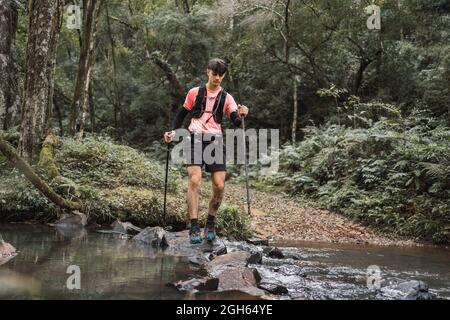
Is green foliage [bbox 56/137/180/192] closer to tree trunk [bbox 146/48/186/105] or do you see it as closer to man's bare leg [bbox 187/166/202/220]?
man's bare leg [bbox 187/166/202/220]

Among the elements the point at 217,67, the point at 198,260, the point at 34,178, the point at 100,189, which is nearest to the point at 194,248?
the point at 198,260

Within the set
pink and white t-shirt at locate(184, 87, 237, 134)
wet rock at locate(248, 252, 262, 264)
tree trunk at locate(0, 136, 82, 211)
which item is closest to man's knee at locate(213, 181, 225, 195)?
pink and white t-shirt at locate(184, 87, 237, 134)

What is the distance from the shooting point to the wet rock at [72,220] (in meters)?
8.23

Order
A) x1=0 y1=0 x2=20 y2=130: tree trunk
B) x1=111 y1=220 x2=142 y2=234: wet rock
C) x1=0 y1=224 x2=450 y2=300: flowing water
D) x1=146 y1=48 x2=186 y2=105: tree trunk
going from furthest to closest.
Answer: x1=146 y1=48 x2=186 y2=105: tree trunk → x1=0 y1=0 x2=20 y2=130: tree trunk → x1=111 y1=220 x2=142 y2=234: wet rock → x1=0 y1=224 x2=450 y2=300: flowing water

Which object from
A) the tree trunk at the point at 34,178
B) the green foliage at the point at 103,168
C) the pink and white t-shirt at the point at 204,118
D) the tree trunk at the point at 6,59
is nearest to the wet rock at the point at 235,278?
the pink and white t-shirt at the point at 204,118

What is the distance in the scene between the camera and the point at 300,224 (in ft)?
35.6

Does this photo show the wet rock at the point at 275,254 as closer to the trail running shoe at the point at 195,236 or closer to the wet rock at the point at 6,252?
the trail running shoe at the point at 195,236

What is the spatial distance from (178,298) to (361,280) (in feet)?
7.88

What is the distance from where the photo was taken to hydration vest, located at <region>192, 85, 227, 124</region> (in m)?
6.76

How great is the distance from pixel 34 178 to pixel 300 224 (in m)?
5.92

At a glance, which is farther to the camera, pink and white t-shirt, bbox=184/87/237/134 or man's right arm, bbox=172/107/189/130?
man's right arm, bbox=172/107/189/130

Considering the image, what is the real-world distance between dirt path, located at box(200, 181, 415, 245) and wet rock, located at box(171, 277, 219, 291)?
4.52 m

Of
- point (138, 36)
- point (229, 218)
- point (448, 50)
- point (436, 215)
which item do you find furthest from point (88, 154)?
point (138, 36)

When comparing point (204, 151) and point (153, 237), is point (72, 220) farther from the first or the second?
point (204, 151)
